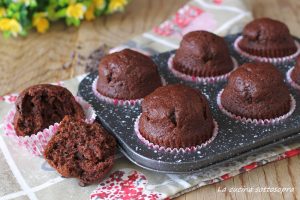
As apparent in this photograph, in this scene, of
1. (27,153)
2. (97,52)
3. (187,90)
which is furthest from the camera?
(97,52)

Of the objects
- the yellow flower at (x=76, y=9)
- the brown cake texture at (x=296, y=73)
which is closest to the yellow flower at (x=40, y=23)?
the yellow flower at (x=76, y=9)

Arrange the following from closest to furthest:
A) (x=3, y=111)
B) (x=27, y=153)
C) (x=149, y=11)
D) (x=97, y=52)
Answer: (x=27, y=153) → (x=3, y=111) → (x=97, y=52) → (x=149, y=11)

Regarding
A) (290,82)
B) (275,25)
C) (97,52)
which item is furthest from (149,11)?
(290,82)

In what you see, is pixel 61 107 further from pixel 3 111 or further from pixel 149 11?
pixel 149 11

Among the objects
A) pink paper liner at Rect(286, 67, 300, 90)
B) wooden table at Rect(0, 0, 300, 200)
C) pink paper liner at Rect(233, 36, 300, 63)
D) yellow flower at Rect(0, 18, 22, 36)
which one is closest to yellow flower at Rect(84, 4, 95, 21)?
wooden table at Rect(0, 0, 300, 200)

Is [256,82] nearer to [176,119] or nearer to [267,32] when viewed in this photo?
[176,119]

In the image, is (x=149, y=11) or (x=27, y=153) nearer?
(x=27, y=153)
